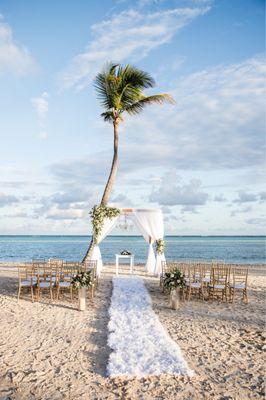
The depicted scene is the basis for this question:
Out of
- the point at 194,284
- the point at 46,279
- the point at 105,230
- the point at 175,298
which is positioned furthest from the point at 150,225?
the point at 175,298

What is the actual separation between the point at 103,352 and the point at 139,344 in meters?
0.63

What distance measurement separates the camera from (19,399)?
410 centimetres

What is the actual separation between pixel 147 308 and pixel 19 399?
4.60 metres

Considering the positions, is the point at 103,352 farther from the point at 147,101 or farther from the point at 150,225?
the point at 147,101

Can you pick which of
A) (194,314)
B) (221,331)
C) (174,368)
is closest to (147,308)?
(194,314)

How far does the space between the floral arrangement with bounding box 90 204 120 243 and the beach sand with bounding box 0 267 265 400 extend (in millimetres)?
4528

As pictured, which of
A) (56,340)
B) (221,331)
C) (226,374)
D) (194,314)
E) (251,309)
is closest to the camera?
(226,374)

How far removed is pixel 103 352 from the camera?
5.53 metres

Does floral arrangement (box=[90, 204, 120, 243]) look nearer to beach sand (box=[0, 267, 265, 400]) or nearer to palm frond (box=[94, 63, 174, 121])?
palm frond (box=[94, 63, 174, 121])

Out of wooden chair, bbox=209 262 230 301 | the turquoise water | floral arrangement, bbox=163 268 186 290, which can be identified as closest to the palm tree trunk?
wooden chair, bbox=209 262 230 301

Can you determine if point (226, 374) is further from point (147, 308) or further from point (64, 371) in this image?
point (147, 308)

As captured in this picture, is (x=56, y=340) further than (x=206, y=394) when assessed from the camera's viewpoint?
Yes

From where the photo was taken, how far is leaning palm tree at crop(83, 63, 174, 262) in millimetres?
14195

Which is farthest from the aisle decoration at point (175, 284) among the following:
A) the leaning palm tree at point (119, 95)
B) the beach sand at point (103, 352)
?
the leaning palm tree at point (119, 95)
